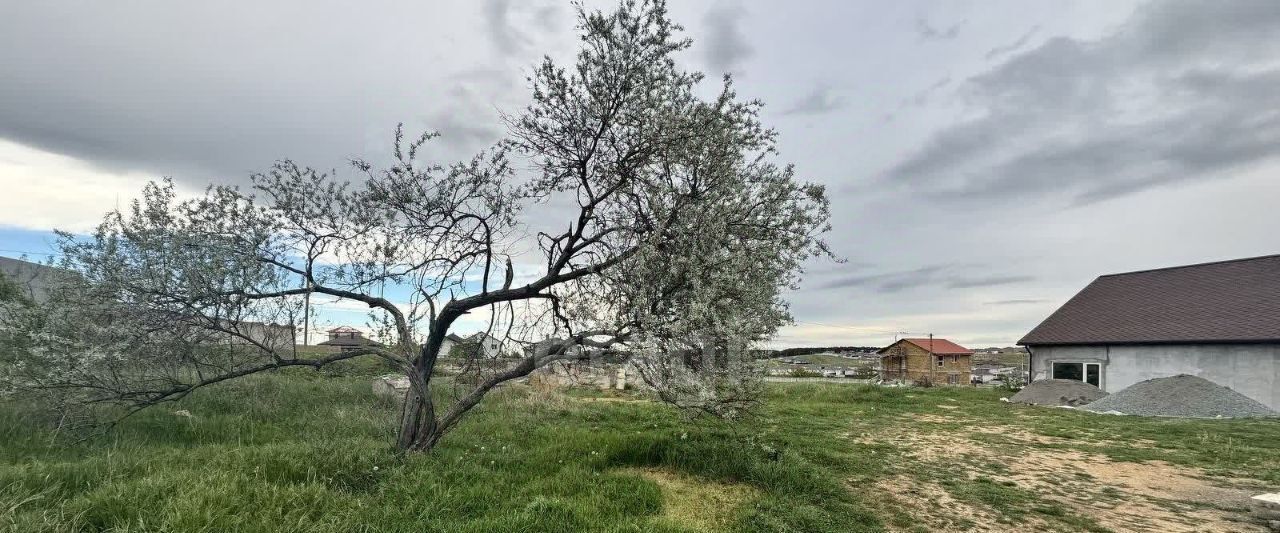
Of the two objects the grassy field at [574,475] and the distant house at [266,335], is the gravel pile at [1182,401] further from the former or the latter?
the distant house at [266,335]

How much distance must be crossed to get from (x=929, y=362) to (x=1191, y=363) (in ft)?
56.2

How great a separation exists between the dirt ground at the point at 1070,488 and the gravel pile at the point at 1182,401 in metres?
8.63

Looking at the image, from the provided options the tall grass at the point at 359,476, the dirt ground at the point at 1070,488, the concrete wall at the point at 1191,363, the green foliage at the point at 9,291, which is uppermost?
the green foliage at the point at 9,291

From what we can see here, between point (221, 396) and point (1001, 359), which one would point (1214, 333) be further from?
point (1001, 359)

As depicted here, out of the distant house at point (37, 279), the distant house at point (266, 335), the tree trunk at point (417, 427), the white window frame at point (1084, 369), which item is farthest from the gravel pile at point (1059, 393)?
the distant house at point (37, 279)

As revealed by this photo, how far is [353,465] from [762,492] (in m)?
5.21

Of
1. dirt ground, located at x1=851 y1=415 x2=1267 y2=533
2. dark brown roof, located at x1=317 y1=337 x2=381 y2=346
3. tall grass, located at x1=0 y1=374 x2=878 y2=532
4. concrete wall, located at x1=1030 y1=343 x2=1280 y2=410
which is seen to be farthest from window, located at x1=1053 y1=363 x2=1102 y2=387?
dark brown roof, located at x1=317 y1=337 x2=381 y2=346

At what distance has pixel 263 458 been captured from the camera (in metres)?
6.65

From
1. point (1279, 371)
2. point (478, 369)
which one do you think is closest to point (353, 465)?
point (478, 369)

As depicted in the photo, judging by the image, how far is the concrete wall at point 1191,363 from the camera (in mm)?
18656

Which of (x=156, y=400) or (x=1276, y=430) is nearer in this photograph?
(x=156, y=400)

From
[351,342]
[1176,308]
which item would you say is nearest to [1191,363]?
[1176,308]

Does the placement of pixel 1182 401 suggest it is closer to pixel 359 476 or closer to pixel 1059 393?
pixel 1059 393

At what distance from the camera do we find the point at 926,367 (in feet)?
123
